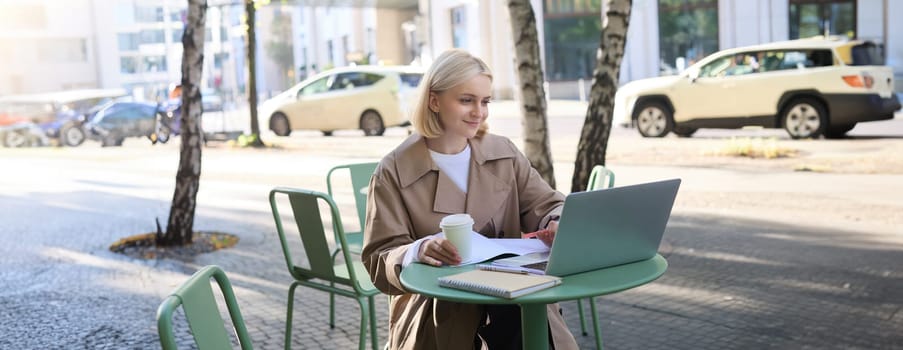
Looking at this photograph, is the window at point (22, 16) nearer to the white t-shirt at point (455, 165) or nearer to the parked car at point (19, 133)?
the parked car at point (19, 133)

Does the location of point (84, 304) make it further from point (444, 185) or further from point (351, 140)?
point (351, 140)

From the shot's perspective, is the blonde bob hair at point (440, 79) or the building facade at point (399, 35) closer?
the blonde bob hair at point (440, 79)

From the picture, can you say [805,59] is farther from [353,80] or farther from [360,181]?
[360,181]

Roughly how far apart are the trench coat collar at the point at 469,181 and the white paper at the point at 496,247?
0.18 metres

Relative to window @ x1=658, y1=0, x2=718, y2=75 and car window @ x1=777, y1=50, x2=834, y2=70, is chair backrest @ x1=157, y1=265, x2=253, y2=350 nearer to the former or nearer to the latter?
car window @ x1=777, y1=50, x2=834, y2=70

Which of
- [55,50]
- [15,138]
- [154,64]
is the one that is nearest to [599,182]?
[15,138]

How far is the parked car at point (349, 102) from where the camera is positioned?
2205 cm

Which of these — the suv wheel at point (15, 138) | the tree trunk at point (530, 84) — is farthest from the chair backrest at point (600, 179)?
the suv wheel at point (15, 138)

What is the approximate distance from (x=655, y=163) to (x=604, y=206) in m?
11.2

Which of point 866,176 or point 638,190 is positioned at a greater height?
point 638,190

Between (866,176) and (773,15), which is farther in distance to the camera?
(773,15)

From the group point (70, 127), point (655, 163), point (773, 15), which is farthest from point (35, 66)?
point (655, 163)

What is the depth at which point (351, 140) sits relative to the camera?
21.0 m

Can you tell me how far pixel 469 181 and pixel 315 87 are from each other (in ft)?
65.6
